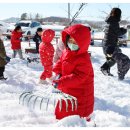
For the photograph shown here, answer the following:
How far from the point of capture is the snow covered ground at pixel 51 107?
445 centimetres

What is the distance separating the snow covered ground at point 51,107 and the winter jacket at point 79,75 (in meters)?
0.32

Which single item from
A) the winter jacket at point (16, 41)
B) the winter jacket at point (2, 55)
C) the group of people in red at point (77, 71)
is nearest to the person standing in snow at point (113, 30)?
the winter jacket at point (2, 55)

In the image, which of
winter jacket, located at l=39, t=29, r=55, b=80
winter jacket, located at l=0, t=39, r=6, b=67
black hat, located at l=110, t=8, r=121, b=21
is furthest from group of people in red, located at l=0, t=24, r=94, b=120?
black hat, located at l=110, t=8, r=121, b=21

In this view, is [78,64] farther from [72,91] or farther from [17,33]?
[17,33]

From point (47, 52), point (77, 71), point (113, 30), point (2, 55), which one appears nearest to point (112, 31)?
point (113, 30)

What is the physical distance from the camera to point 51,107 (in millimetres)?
5359

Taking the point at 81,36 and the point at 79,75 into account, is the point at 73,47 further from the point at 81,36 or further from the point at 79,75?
the point at 79,75

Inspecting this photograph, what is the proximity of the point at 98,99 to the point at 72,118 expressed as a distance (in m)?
2.87

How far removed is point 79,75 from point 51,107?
51.1 inches

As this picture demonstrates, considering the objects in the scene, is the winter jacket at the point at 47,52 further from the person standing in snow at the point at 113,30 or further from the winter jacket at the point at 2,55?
the person standing in snow at the point at 113,30

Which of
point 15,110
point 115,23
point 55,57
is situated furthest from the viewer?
point 115,23

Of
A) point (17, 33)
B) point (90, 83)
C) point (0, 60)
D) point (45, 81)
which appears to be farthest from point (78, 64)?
point (17, 33)

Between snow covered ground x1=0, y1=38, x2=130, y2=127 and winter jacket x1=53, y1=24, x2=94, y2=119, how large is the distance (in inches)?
12.5

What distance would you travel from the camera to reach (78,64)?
4238 millimetres
